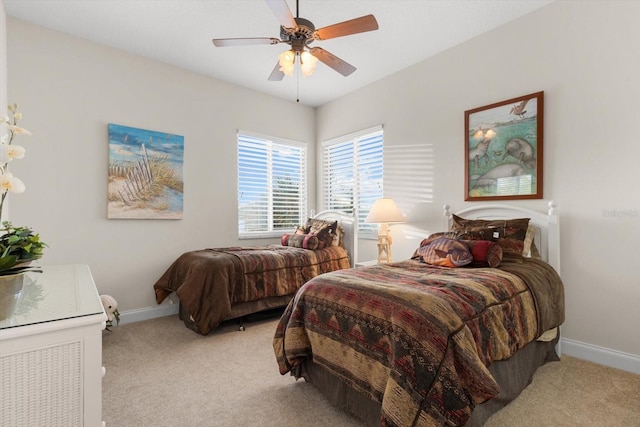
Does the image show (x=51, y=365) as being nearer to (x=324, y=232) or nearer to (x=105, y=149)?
(x=105, y=149)

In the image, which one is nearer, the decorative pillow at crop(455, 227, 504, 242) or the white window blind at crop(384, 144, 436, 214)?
the decorative pillow at crop(455, 227, 504, 242)

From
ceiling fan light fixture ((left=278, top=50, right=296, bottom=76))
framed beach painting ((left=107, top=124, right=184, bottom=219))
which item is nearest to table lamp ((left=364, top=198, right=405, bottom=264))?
ceiling fan light fixture ((left=278, top=50, right=296, bottom=76))

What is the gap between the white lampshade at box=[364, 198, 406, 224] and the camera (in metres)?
3.60

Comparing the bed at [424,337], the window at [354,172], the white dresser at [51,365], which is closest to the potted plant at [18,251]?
the white dresser at [51,365]

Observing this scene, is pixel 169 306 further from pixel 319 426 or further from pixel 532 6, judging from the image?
pixel 532 6

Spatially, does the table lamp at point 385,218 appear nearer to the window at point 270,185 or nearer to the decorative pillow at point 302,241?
the decorative pillow at point 302,241

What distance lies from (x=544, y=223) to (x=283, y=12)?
102 inches

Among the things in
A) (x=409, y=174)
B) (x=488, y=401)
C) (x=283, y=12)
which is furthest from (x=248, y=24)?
(x=488, y=401)

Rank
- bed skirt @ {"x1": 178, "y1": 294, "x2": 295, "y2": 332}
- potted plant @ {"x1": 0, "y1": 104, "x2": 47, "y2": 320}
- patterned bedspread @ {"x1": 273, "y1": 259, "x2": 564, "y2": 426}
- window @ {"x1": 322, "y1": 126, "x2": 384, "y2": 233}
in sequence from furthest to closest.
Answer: window @ {"x1": 322, "y1": 126, "x2": 384, "y2": 233} < bed skirt @ {"x1": 178, "y1": 294, "x2": 295, "y2": 332} < patterned bedspread @ {"x1": 273, "y1": 259, "x2": 564, "y2": 426} < potted plant @ {"x1": 0, "y1": 104, "x2": 47, "y2": 320}

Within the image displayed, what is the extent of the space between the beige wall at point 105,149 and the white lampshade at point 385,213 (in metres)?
1.91

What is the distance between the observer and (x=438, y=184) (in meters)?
3.56

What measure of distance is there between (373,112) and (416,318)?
3.40 m

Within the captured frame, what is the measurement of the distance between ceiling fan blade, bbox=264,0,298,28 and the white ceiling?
82 centimetres

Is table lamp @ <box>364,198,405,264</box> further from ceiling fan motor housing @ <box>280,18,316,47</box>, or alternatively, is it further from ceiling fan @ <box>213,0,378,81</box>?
ceiling fan motor housing @ <box>280,18,316,47</box>
